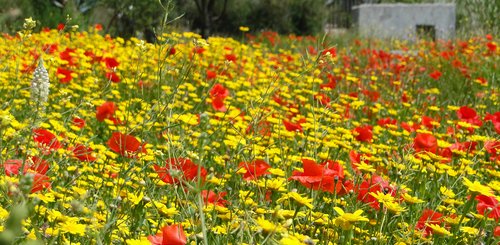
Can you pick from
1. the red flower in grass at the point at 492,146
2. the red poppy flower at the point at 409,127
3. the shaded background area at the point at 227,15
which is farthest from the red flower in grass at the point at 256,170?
the shaded background area at the point at 227,15

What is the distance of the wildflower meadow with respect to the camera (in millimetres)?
1570

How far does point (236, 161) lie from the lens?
97.9 inches

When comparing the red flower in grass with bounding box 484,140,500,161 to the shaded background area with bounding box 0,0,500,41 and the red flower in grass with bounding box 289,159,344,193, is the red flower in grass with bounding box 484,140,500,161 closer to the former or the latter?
the red flower in grass with bounding box 289,159,344,193

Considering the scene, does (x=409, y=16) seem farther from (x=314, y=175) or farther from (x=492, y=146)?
(x=314, y=175)

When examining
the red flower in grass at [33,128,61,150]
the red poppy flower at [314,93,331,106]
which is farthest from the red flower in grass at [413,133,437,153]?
the red flower in grass at [33,128,61,150]

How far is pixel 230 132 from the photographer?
326cm

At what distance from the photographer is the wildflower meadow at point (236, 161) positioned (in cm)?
157

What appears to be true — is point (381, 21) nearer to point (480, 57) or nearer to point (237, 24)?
point (237, 24)

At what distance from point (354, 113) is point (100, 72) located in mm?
1764

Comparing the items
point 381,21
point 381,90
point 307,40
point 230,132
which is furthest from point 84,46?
point 381,21

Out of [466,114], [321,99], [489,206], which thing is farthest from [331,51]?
[489,206]

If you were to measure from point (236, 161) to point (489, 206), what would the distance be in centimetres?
94

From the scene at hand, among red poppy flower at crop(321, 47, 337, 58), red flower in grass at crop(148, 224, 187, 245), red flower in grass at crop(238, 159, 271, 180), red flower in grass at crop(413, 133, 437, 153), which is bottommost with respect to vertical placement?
red flower in grass at crop(413, 133, 437, 153)

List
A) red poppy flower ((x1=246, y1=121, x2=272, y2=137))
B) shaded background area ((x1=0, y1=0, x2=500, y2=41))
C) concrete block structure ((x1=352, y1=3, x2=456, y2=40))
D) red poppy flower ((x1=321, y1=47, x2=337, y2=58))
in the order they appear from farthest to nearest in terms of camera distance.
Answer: concrete block structure ((x1=352, y1=3, x2=456, y2=40))
shaded background area ((x1=0, y1=0, x2=500, y2=41))
red poppy flower ((x1=246, y1=121, x2=272, y2=137))
red poppy flower ((x1=321, y1=47, x2=337, y2=58))
